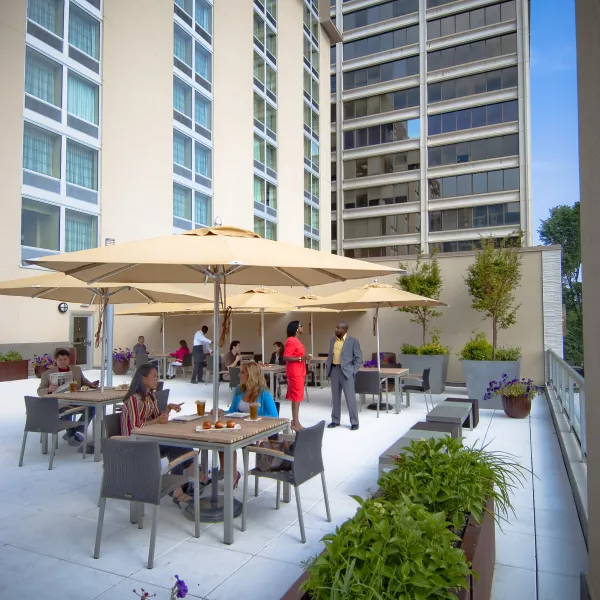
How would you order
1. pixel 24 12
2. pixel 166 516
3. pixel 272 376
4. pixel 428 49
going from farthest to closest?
pixel 428 49
pixel 24 12
pixel 272 376
pixel 166 516

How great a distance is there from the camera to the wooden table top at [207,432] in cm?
424

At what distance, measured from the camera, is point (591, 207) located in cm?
287

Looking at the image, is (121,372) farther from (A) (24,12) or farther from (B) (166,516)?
(B) (166,516)

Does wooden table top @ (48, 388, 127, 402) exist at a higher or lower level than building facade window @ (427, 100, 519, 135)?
lower

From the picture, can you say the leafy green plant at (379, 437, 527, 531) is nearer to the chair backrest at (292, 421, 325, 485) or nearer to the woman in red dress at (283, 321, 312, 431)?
the chair backrest at (292, 421, 325, 485)

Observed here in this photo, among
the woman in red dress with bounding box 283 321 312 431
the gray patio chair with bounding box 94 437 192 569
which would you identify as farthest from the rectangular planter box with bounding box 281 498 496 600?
the woman in red dress with bounding box 283 321 312 431

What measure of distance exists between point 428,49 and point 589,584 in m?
43.6

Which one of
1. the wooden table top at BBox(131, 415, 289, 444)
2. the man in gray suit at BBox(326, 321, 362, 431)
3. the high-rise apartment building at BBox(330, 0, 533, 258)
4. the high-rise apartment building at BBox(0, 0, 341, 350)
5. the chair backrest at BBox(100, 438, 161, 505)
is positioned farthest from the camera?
the high-rise apartment building at BBox(330, 0, 533, 258)

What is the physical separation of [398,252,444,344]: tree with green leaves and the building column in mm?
11016

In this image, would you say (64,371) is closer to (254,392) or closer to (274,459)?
(254,392)

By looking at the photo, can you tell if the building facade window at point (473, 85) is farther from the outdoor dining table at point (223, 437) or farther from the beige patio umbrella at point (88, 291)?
the outdoor dining table at point (223, 437)

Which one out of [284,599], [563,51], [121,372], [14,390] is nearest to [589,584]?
[284,599]

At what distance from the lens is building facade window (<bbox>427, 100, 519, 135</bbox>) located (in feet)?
125

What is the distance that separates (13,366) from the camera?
15.3 m
